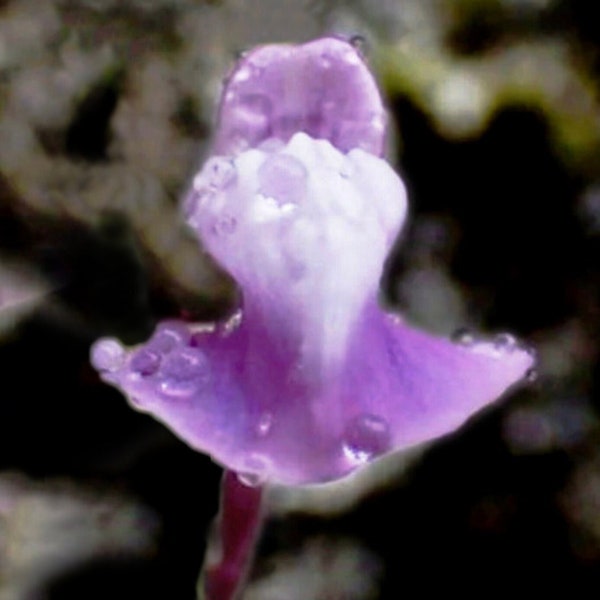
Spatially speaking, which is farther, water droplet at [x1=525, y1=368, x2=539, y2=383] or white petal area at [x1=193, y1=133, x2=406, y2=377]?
water droplet at [x1=525, y1=368, x2=539, y2=383]

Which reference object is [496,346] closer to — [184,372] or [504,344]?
[504,344]

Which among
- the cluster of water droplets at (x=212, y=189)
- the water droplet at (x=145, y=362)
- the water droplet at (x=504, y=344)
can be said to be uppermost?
the cluster of water droplets at (x=212, y=189)

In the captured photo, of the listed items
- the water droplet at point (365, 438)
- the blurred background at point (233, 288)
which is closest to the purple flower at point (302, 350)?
the water droplet at point (365, 438)

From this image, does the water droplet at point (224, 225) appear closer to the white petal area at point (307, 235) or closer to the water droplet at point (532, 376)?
the white petal area at point (307, 235)

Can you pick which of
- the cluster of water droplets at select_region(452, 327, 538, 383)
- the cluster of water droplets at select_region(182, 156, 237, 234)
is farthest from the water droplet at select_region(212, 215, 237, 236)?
the cluster of water droplets at select_region(452, 327, 538, 383)

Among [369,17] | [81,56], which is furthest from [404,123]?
[81,56]

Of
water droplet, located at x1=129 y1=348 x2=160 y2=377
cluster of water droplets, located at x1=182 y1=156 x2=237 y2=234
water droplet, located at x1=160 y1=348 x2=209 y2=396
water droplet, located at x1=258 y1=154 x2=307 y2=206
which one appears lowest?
water droplet, located at x1=129 y1=348 x2=160 y2=377

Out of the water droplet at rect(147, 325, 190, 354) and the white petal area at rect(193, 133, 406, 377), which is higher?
the white petal area at rect(193, 133, 406, 377)

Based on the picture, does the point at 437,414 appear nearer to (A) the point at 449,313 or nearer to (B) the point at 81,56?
(A) the point at 449,313

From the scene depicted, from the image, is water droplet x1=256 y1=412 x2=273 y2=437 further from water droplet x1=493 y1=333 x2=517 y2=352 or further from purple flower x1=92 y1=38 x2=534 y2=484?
water droplet x1=493 y1=333 x2=517 y2=352
